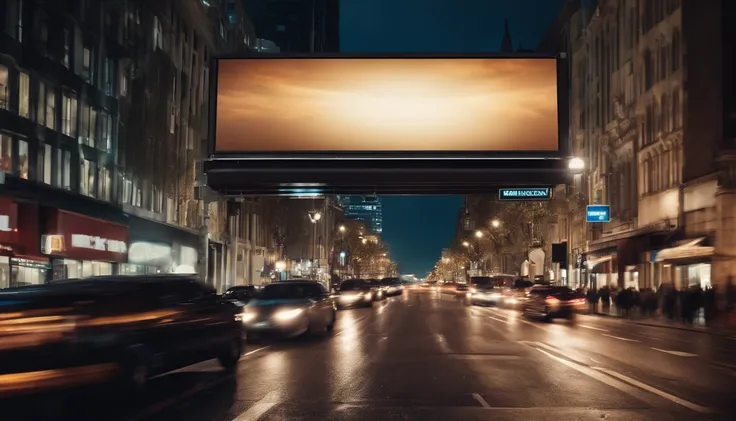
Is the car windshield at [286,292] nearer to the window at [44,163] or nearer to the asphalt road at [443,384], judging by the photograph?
the asphalt road at [443,384]

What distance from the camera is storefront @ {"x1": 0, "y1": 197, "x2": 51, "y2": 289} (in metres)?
33.5

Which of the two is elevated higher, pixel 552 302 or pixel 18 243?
pixel 18 243

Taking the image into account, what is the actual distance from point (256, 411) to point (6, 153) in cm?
2647

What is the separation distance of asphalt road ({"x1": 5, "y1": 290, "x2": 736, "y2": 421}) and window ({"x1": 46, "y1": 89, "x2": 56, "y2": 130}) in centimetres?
1943

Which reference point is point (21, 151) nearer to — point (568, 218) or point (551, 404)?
point (551, 404)

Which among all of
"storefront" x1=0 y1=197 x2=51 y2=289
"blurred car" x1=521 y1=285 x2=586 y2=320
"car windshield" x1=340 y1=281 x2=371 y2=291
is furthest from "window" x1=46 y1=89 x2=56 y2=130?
"blurred car" x1=521 y1=285 x2=586 y2=320

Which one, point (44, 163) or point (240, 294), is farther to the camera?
point (44, 163)

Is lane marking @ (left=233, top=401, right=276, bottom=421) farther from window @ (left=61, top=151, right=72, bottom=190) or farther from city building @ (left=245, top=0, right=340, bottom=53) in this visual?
city building @ (left=245, top=0, right=340, bottom=53)

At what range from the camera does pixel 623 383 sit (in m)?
14.4

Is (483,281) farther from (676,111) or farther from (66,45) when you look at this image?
(66,45)

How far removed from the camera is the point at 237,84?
30.5 metres

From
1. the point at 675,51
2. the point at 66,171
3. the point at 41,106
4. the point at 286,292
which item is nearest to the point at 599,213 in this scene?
the point at 675,51

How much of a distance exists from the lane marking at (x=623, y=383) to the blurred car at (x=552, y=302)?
18829 millimetres

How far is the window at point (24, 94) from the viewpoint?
3500 centimetres
